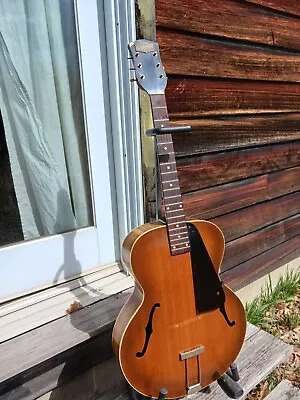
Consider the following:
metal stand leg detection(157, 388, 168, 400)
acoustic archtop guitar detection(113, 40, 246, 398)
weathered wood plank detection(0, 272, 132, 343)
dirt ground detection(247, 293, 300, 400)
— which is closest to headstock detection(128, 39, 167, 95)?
acoustic archtop guitar detection(113, 40, 246, 398)

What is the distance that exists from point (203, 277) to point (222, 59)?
3.49ft

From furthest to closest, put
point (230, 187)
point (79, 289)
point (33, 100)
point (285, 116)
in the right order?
point (285, 116)
point (230, 187)
point (79, 289)
point (33, 100)

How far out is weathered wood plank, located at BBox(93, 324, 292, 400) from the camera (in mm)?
1227

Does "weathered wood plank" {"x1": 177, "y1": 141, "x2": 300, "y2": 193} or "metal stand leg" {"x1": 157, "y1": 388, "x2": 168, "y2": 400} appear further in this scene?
"weathered wood plank" {"x1": 177, "y1": 141, "x2": 300, "y2": 193}

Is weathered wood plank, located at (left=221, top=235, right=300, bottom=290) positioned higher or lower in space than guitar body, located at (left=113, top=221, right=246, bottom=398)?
lower

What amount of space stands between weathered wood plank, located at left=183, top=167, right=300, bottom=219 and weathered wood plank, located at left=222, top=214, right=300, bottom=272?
0.21m

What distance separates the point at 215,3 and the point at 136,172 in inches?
33.7

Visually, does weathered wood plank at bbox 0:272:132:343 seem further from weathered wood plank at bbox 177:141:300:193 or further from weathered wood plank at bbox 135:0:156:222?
weathered wood plank at bbox 177:141:300:193

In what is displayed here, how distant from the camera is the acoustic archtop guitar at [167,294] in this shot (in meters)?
1.04

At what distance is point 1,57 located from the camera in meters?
1.21

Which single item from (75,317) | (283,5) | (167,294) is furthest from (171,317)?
(283,5)

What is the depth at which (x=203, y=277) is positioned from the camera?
1129mm

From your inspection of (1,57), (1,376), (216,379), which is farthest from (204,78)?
(1,376)

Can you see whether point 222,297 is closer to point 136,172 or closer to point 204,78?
point 136,172
